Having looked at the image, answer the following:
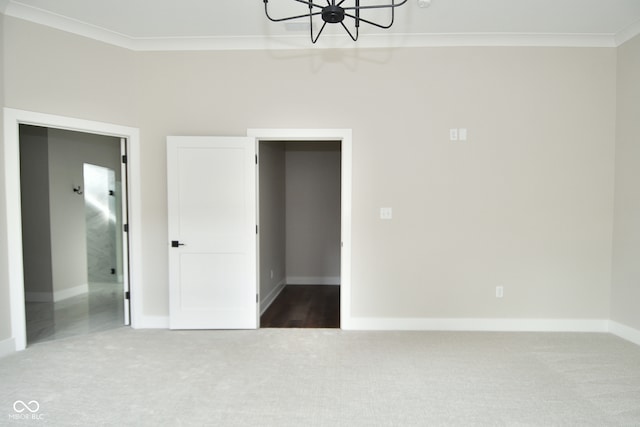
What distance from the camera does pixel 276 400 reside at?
8.11 ft

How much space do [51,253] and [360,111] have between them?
439 centimetres

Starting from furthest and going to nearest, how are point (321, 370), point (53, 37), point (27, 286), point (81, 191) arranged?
1. point (81, 191)
2. point (27, 286)
3. point (53, 37)
4. point (321, 370)

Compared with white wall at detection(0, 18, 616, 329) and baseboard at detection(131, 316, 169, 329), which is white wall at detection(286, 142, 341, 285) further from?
baseboard at detection(131, 316, 169, 329)

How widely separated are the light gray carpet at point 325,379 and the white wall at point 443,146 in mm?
507

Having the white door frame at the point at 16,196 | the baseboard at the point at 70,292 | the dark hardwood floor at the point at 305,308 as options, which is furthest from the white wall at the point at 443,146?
the baseboard at the point at 70,292

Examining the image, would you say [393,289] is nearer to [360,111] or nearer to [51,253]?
[360,111]

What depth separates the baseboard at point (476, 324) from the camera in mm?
3768

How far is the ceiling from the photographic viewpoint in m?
3.10

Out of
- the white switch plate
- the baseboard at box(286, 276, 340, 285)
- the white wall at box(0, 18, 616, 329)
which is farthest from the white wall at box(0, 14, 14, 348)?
the baseboard at box(286, 276, 340, 285)

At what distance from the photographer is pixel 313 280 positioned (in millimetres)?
6184

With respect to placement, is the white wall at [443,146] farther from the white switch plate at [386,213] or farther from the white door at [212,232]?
the white door at [212,232]

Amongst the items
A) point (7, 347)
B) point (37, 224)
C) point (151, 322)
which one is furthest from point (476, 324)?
point (37, 224)

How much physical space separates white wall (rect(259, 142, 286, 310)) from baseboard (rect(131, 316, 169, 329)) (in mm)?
1087

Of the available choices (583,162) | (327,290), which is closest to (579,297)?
(583,162)
